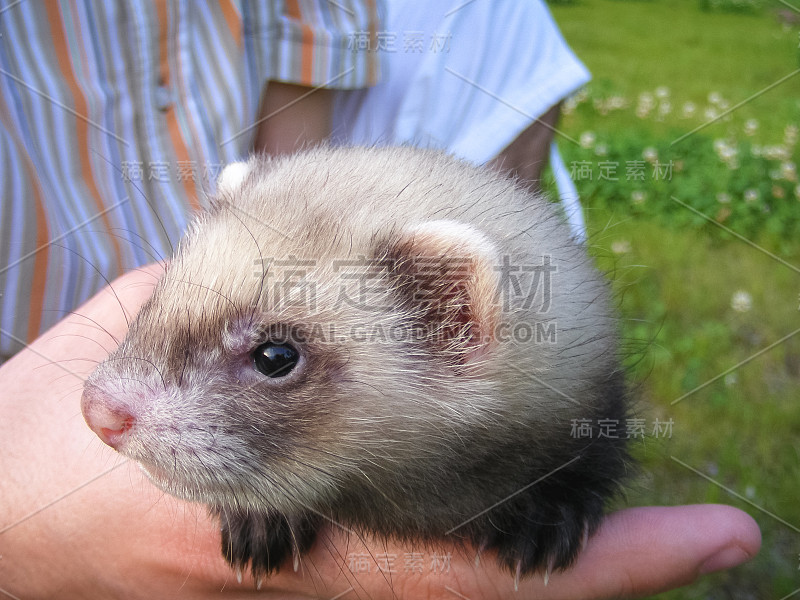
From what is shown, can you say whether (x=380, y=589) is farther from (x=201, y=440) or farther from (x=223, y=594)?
(x=201, y=440)

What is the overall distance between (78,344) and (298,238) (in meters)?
0.60

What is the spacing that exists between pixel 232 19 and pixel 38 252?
1.96ft

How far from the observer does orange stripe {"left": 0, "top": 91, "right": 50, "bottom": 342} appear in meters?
1.09

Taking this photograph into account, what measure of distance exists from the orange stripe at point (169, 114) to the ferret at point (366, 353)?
0.44 meters

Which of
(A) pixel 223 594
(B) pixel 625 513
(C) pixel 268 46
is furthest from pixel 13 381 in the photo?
(B) pixel 625 513

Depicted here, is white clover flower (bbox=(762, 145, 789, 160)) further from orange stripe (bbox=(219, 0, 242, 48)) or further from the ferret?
orange stripe (bbox=(219, 0, 242, 48))

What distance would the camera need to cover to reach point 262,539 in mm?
956

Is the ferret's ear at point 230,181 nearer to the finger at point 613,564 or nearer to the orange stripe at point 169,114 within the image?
the orange stripe at point 169,114

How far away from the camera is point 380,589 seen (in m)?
1.00

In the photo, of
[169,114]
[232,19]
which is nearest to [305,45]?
[232,19]

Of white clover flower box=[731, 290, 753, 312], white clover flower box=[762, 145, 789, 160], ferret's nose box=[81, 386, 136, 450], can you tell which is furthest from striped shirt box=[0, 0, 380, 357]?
white clover flower box=[731, 290, 753, 312]

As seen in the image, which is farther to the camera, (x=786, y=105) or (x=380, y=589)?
(x=786, y=105)

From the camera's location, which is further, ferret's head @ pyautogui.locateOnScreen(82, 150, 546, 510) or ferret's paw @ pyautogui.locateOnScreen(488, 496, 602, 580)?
ferret's paw @ pyautogui.locateOnScreen(488, 496, 602, 580)

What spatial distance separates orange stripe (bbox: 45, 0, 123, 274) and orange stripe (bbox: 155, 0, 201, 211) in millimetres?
154
